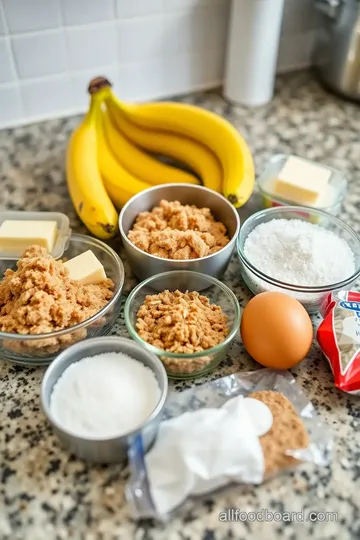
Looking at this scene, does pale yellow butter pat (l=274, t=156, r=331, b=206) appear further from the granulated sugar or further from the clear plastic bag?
the clear plastic bag

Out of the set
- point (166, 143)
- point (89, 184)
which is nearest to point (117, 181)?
point (89, 184)

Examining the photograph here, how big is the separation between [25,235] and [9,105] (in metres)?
0.45

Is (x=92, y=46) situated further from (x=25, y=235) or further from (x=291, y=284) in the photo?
(x=291, y=284)

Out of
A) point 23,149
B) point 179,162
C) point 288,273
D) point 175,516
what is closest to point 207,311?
point 288,273

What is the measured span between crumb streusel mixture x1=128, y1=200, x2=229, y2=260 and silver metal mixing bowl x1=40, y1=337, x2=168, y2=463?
7.3 inches

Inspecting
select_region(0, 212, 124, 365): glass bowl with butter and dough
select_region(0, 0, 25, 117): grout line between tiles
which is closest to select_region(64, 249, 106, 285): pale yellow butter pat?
select_region(0, 212, 124, 365): glass bowl with butter and dough

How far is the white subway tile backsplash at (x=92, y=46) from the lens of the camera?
117 cm

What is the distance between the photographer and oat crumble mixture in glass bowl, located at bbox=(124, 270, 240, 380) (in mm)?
755

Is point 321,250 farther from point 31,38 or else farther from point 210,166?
point 31,38

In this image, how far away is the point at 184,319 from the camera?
777 mm

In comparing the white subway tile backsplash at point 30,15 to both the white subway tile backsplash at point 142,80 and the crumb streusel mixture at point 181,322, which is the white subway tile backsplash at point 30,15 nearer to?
the white subway tile backsplash at point 142,80

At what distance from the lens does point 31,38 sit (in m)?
1.12

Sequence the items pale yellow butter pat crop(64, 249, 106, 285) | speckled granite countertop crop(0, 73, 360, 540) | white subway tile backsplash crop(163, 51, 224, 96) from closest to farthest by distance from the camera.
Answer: speckled granite countertop crop(0, 73, 360, 540), pale yellow butter pat crop(64, 249, 106, 285), white subway tile backsplash crop(163, 51, 224, 96)

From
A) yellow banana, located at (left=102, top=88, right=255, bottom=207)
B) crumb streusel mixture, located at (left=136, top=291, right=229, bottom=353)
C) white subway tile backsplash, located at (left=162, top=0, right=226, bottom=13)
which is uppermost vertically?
white subway tile backsplash, located at (left=162, top=0, right=226, bottom=13)
